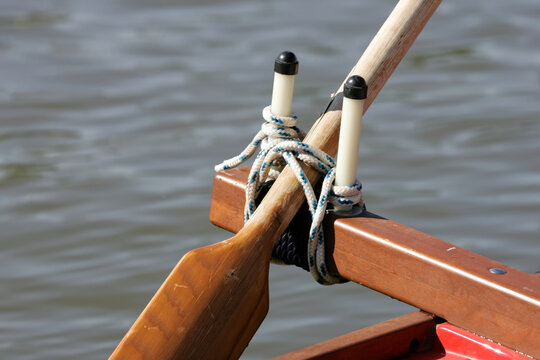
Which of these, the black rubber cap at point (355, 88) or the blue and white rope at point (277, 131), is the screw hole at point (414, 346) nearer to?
the blue and white rope at point (277, 131)

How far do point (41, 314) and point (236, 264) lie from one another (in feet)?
4.94

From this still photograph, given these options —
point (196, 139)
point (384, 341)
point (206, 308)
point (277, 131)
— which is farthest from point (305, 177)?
point (196, 139)

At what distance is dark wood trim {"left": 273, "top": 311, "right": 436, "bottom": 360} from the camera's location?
5.90 ft

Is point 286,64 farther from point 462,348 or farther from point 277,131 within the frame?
point 462,348

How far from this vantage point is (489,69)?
4852mm

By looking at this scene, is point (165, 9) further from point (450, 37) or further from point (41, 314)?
point (41, 314)

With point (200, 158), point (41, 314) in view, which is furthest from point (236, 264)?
point (200, 158)

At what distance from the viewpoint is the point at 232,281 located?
1484 mm

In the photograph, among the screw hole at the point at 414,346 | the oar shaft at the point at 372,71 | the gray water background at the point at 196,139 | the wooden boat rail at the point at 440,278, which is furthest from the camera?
the gray water background at the point at 196,139

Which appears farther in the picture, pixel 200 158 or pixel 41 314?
pixel 200 158

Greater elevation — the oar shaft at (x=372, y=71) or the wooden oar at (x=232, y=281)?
the oar shaft at (x=372, y=71)

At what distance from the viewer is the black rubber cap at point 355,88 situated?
4.84 ft

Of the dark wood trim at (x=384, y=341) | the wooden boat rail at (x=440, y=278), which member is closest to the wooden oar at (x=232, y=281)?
the wooden boat rail at (x=440, y=278)

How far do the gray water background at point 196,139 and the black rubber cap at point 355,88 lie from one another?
130cm
